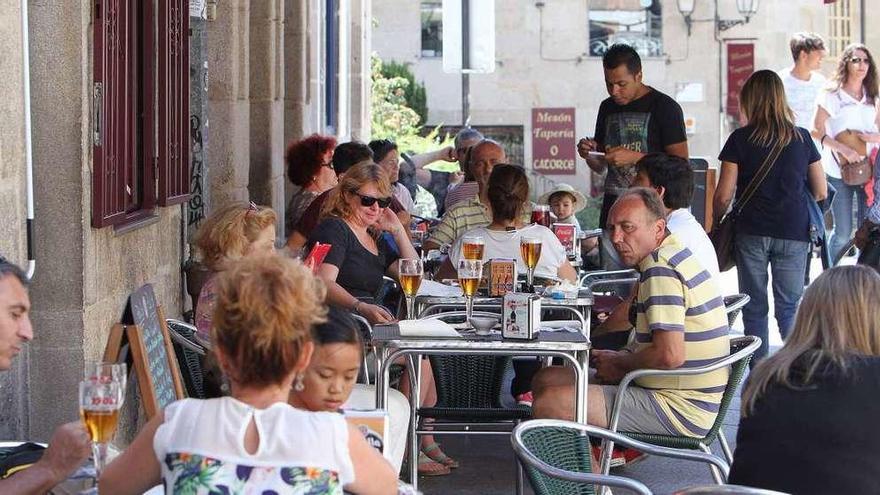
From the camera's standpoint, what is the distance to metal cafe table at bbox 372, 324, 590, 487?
5316 millimetres

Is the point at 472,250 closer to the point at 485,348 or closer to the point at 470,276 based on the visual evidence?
the point at 470,276

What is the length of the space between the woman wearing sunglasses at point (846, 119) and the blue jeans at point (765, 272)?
271cm

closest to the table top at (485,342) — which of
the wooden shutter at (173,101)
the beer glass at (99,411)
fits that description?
the wooden shutter at (173,101)

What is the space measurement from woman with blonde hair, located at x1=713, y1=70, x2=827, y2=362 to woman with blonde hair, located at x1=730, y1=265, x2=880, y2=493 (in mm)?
4754

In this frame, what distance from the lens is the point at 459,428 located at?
6191 mm

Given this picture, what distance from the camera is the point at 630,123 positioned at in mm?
9109

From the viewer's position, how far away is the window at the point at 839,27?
112 ft

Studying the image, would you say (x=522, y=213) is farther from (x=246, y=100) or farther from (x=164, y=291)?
(x=246, y=100)

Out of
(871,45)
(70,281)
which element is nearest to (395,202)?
(70,281)

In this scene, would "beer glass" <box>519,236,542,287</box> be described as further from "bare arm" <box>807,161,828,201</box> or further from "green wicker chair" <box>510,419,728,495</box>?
"bare arm" <box>807,161,828,201</box>

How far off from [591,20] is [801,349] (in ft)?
106

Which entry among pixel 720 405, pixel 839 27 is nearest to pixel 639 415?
pixel 720 405

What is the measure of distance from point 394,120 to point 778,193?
752 inches

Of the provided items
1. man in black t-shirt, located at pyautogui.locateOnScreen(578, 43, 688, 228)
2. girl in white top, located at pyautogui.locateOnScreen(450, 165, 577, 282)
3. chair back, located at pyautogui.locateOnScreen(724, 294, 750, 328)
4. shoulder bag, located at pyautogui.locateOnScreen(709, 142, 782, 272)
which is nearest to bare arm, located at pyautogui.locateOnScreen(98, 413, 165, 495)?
chair back, located at pyautogui.locateOnScreen(724, 294, 750, 328)
